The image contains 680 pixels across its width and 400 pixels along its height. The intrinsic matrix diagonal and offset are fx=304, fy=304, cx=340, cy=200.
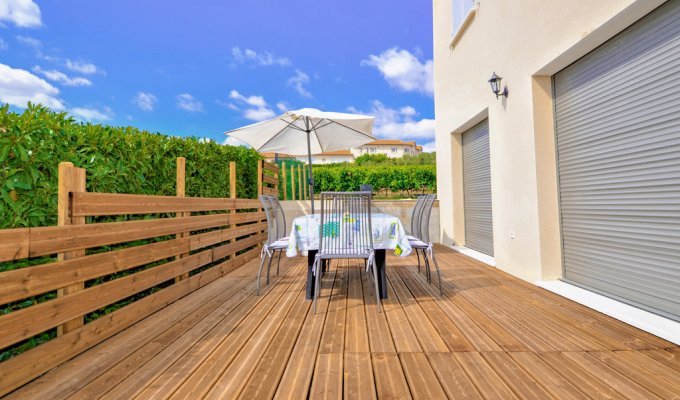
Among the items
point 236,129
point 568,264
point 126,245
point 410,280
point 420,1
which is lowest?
point 410,280

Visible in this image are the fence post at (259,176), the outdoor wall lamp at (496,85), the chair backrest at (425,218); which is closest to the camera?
the chair backrest at (425,218)

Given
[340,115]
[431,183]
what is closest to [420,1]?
[340,115]

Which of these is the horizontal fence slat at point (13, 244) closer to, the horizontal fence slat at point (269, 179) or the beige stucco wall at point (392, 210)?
the horizontal fence slat at point (269, 179)

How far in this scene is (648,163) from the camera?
218 centimetres

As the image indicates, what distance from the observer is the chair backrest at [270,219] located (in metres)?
3.09

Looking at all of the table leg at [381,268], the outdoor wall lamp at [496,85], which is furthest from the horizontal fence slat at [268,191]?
the outdoor wall lamp at [496,85]

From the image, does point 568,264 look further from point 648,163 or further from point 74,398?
point 74,398

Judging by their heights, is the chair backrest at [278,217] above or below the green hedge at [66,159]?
below

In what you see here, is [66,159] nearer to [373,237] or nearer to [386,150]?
[373,237]

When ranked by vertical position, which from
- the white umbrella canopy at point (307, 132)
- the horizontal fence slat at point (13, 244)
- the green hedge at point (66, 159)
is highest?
the white umbrella canopy at point (307, 132)

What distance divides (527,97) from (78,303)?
4191mm

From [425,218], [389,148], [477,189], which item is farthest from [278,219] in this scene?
[389,148]

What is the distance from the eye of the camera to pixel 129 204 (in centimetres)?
222

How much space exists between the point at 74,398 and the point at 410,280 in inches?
115
